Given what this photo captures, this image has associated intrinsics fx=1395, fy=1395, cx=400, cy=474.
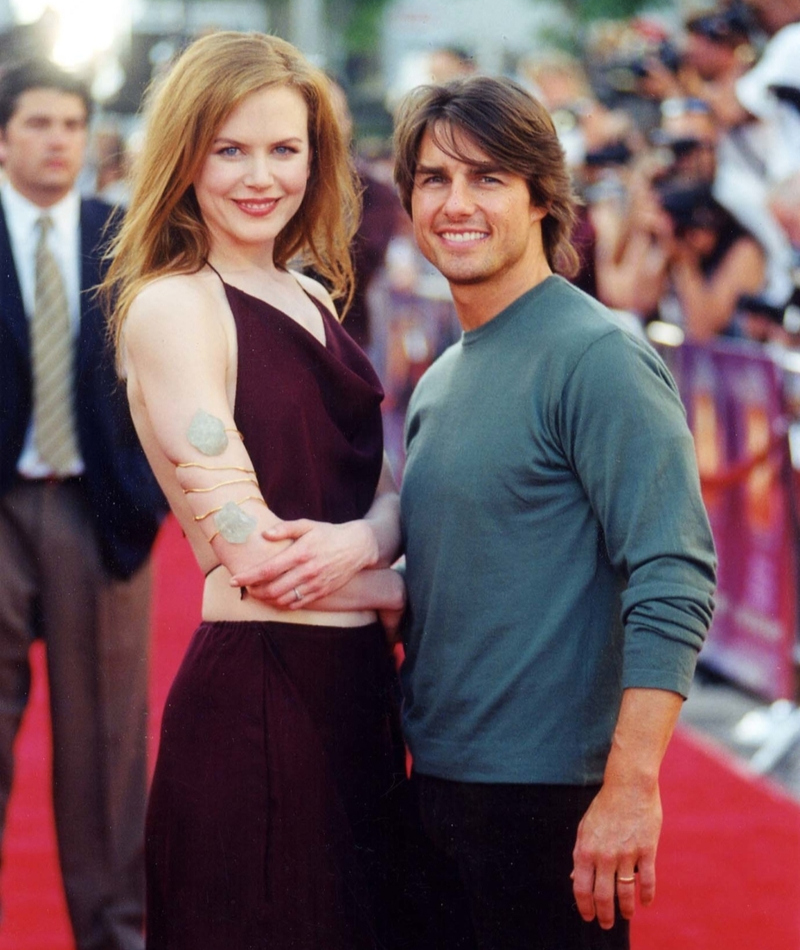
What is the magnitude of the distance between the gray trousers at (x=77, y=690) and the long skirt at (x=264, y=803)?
1107 millimetres

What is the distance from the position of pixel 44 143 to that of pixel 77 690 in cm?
137

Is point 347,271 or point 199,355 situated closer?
point 199,355

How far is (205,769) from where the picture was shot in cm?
231

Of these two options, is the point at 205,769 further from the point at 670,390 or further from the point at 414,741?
the point at 670,390

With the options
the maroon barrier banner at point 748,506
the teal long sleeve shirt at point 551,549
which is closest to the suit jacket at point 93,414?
the teal long sleeve shirt at point 551,549

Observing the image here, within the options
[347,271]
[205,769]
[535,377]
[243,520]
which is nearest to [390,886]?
[205,769]

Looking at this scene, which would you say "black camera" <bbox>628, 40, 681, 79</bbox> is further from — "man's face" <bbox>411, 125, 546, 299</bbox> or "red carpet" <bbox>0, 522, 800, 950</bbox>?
"man's face" <bbox>411, 125, 546, 299</bbox>

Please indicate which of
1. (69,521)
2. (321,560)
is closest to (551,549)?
(321,560)

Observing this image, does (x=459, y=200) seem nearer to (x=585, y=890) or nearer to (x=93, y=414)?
(x=585, y=890)

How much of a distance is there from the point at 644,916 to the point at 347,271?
6.50 ft

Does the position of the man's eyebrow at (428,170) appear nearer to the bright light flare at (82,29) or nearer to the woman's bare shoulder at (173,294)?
the woman's bare shoulder at (173,294)

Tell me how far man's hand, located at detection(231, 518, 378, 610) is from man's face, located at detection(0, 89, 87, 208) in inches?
62.3

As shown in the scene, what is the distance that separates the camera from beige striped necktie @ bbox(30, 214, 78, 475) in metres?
3.31

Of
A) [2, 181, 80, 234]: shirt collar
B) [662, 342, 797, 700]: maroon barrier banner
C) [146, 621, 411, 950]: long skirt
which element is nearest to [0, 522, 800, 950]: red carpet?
[662, 342, 797, 700]: maroon barrier banner
